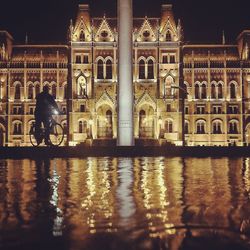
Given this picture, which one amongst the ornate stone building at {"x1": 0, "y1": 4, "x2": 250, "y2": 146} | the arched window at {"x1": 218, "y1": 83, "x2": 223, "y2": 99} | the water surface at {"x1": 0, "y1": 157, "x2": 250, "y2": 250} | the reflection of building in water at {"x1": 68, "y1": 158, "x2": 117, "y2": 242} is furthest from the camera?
the arched window at {"x1": 218, "y1": 83, "x2": 223, "y2": 99}

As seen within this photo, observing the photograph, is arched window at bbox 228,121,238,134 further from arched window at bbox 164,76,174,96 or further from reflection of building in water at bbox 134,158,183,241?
reflection of building in water at bbox 134,158,183,241

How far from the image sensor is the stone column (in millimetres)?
18578

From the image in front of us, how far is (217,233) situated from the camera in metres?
2.75

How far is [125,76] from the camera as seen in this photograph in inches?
734

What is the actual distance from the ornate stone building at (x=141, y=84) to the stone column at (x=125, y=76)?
88.2 feet

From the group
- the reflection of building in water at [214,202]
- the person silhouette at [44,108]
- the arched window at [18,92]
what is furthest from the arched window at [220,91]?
the reflection of building in water at [214,202]

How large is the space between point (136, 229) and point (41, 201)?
1493 mm

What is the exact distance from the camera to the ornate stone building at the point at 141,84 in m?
49.8

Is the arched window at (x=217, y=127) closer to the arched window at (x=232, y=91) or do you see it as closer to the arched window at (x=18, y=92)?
the arched window at (x=232, y=91)

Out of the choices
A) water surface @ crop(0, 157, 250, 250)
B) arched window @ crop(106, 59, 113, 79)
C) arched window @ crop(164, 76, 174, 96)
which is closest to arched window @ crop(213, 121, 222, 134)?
arched window @ crop(164, 76, 174, 96)

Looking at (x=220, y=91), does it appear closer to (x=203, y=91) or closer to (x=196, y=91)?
(x=203, y=91)

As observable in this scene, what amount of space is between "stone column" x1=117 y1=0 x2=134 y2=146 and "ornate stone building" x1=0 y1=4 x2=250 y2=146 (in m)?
26.9

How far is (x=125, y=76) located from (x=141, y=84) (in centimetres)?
3128

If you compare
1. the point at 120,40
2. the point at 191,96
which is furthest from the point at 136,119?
the point at 120,40
